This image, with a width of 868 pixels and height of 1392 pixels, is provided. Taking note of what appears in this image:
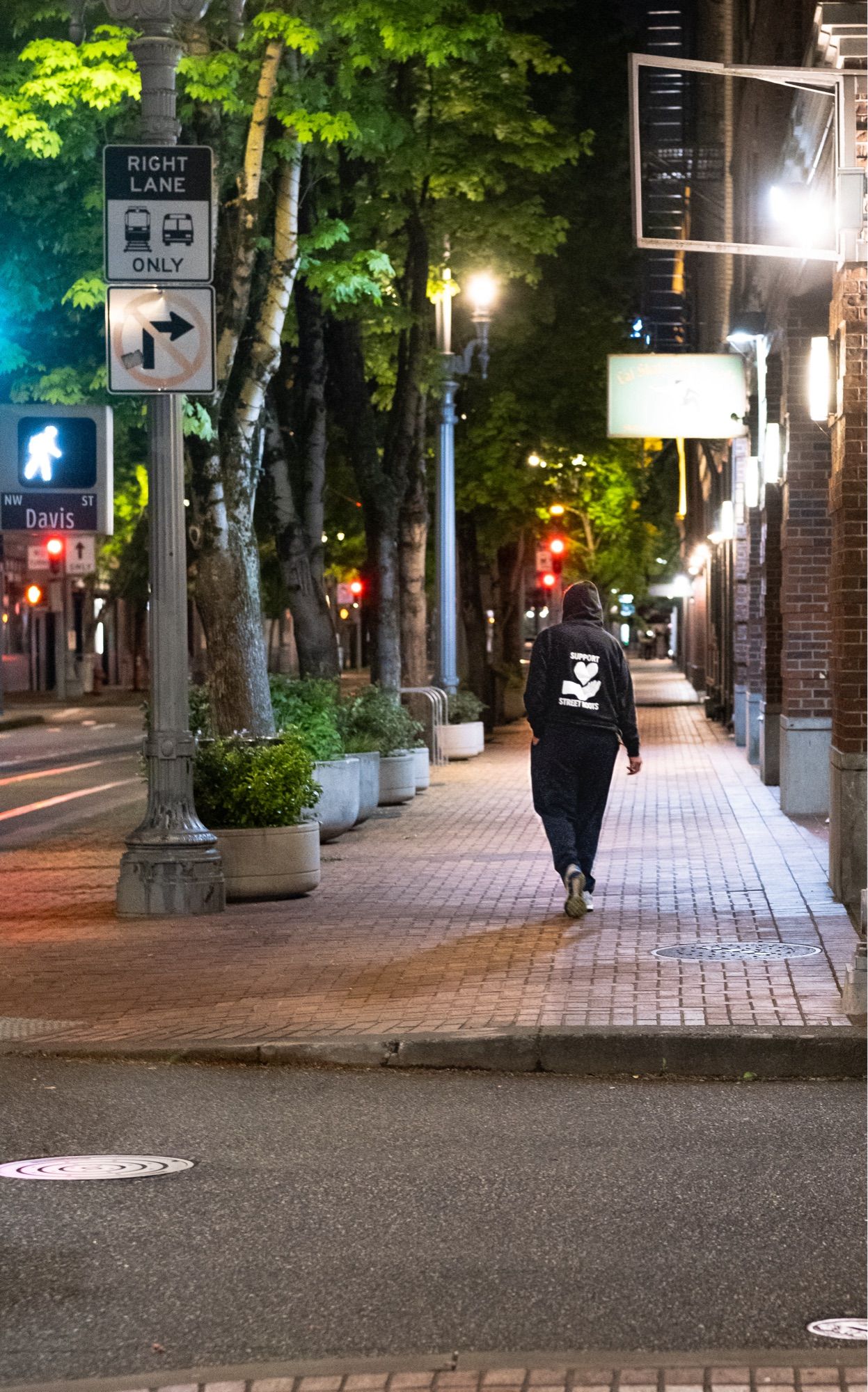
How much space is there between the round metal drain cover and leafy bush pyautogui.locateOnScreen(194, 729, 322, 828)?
6.31 metres

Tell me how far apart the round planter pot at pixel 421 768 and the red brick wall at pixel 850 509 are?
9.53 m

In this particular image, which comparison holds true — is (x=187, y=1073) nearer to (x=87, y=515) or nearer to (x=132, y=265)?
(x=132, y=265)

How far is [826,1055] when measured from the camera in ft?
26.7

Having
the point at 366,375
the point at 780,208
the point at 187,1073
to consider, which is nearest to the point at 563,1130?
the point at 187,1073

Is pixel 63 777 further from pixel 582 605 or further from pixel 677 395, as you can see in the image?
pixel 582 605

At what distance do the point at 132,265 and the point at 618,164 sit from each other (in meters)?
26.0

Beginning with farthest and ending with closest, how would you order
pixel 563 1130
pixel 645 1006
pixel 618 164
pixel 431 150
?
pixel 618 164 → pixel 431 150 → pixel 645 1006 → pixel 563 1130

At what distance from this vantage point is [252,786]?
1307 cm

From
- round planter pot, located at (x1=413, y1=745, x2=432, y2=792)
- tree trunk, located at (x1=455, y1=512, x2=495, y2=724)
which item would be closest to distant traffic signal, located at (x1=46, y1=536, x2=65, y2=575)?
tree trunk, located at (x1=455, y1=512, x2=495, y2=724)

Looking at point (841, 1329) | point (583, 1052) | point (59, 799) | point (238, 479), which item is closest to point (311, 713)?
point (238, 479)

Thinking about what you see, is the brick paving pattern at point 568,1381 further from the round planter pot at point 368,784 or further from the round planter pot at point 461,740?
the round planter pot at point 461,740

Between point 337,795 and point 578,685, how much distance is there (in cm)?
489

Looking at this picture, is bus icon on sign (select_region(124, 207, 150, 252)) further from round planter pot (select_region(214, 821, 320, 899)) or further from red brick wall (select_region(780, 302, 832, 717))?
red brick wall (select_region(780, 302, 832, 717))

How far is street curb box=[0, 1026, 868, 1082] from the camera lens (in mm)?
8156
